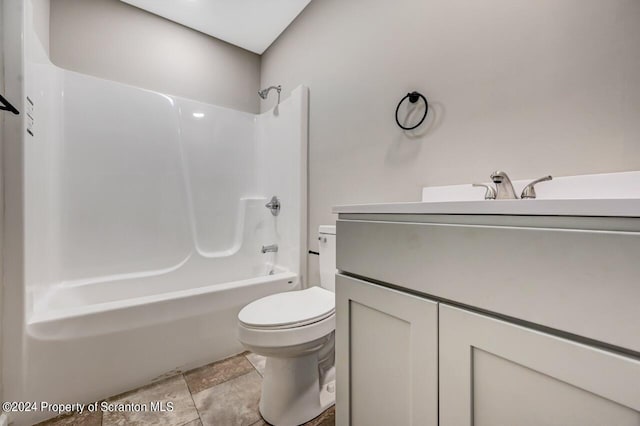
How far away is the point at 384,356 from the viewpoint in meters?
0.65

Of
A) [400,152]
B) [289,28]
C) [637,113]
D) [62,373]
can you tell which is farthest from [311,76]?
[62,373]

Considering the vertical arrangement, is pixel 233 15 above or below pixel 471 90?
above

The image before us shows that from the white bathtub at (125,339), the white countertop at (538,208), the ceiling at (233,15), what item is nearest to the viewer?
the white countertop at (538,208)

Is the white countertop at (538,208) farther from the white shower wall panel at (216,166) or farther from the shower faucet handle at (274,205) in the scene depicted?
the white shower wall panel at (216,166)

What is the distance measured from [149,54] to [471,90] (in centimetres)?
217

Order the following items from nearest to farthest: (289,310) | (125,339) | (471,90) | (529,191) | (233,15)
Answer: (529,191) < (471,90) < (289,310) < (125,339) < (233,15)

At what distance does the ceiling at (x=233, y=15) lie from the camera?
1.79m

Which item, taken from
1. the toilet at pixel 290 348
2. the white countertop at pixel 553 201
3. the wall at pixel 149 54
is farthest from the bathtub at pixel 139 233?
the white countertop at pixel 553 201

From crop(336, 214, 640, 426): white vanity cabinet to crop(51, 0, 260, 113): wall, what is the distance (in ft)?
6.74

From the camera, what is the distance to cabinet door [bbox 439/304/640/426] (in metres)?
0.36

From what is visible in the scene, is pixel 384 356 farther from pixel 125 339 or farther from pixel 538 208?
pixel 125 339

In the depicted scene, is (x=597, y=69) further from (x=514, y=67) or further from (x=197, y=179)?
(x=197, y=179)

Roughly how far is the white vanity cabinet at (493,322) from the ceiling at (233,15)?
1889 mm

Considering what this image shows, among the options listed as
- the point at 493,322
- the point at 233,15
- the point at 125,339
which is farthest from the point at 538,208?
the point at 233,15
